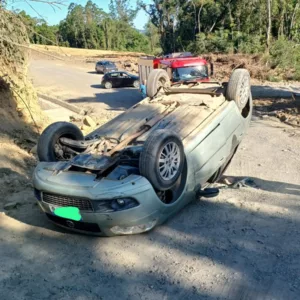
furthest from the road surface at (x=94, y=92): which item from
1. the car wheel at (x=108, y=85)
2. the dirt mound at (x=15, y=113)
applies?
the dirt mound at (x=15, y=113)

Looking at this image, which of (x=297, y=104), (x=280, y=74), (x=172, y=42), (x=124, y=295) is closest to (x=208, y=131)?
(x=124, y=295)

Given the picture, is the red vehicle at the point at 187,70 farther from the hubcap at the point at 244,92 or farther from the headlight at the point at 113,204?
the headlight at the point at 113,204

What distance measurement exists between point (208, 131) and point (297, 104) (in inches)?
348

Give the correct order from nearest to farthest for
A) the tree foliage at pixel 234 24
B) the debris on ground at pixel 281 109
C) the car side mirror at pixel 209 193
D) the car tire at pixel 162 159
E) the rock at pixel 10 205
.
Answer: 1. the car tire at pixel 162 159
2. the car side mirror at pixel 209 193
3. the rock at pixel 10 205
4. the debris on ground at pixel 281 109
5. the tree foliage at pixel 234 24

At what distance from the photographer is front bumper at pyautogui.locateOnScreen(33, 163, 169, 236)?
14.2 feet

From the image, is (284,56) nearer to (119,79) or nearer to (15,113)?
(119,79)

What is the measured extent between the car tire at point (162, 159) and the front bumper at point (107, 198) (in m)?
0.12

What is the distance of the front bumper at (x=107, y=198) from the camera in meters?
4.33

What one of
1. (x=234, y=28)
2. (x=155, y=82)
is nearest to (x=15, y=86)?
(x=155, y=82)

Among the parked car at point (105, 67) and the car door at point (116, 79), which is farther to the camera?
the parked car at point (105, 67)

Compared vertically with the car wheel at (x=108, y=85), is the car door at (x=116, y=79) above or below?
above

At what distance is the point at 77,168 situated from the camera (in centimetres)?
489

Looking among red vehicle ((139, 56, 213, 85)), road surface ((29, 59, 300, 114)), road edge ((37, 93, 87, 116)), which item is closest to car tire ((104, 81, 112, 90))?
road surface ((29, 59, 300, 114))

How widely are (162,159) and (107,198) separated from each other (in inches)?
31.8
